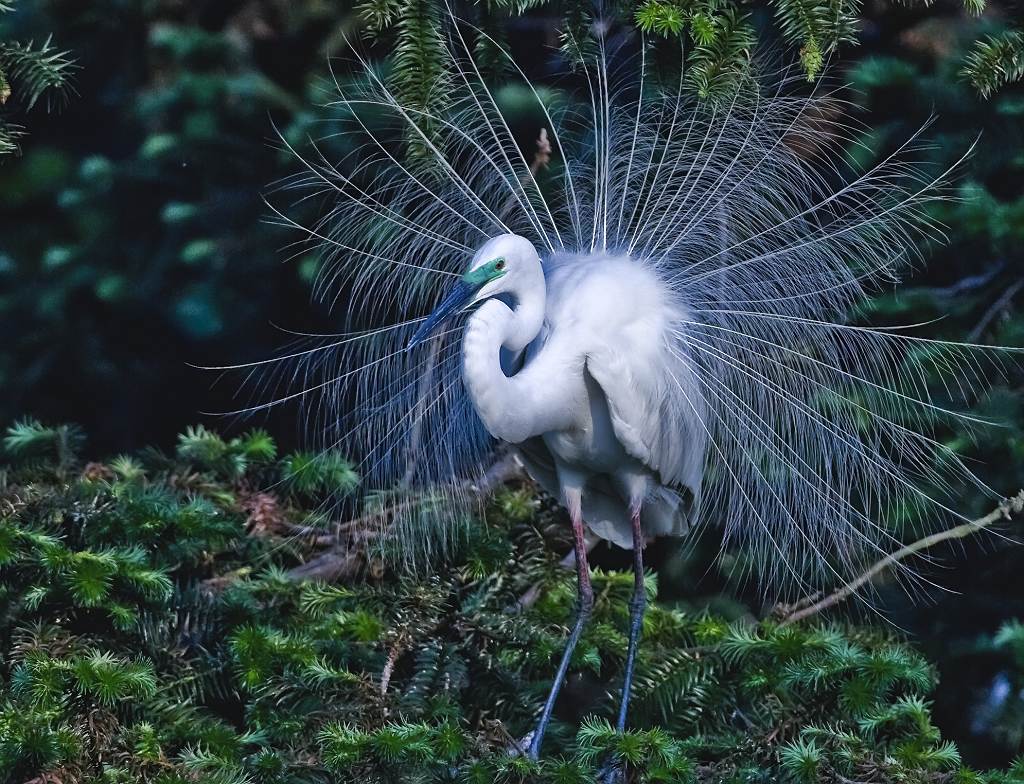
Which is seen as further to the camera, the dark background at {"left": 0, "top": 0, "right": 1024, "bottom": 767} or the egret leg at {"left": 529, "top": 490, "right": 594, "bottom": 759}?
the dark background at {"left": 0, "top": 0, "right": 1024, "bottom": 767}

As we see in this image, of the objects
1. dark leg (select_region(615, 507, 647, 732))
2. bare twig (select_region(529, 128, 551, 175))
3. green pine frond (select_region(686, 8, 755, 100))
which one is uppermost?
green pine frond (select_region(686, 8, 755, 100))

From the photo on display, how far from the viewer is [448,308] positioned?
271 centimetres

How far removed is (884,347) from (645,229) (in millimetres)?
631

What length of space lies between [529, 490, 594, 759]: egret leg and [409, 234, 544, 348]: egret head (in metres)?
0.61

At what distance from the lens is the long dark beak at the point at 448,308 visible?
8.75 ft

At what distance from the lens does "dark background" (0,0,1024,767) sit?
11.0ft

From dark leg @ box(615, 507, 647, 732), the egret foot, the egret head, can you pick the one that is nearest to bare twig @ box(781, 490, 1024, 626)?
dark leg @ box(615, 507, 647, 732)

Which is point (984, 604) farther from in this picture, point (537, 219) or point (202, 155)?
point (202, 155)

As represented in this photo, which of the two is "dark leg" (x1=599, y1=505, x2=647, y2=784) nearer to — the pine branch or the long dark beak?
the long dark beak

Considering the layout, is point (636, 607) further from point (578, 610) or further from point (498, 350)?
point (498, 350)

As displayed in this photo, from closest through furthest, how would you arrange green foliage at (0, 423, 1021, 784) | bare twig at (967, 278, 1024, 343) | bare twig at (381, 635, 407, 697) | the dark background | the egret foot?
green foliage at (0, 423, 1021, 784)
the egret foot
bare twig at (381, 635, 407, 697)
the dark background
bare twig at (967, 278, 1024, 343)

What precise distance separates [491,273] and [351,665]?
0.87m

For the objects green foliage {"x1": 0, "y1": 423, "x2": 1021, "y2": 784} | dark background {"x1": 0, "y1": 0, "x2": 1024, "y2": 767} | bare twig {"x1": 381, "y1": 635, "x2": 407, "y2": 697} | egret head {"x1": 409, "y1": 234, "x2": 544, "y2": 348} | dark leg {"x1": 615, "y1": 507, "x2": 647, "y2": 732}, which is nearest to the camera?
green foliage {"x1": 0, "y1": 423, "x2": 1021, "y2": 784}

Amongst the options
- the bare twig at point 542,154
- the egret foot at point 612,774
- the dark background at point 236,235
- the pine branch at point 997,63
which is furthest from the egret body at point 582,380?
the pine branch at point 997,63
